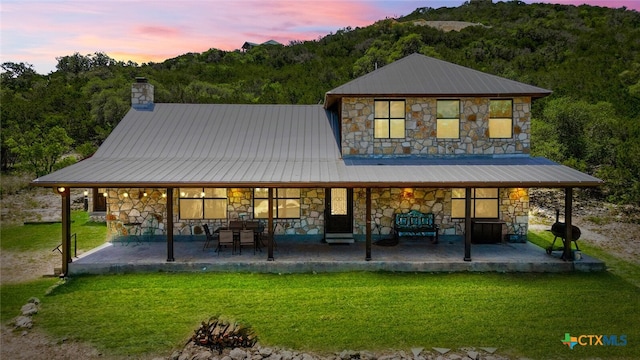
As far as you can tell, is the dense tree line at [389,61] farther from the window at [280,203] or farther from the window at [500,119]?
the window at [280,203]

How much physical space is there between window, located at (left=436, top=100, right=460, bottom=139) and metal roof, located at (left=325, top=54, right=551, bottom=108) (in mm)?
320

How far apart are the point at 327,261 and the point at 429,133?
5044 millimetres

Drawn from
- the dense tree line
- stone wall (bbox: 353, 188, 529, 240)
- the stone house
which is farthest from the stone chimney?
the dense tree line

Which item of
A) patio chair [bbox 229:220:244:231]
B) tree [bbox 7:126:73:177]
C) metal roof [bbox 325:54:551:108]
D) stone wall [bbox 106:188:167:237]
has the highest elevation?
metal roof [bbox 325:54:551:108]

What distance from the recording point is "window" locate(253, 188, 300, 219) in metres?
12.0

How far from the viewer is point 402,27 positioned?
50.9 m

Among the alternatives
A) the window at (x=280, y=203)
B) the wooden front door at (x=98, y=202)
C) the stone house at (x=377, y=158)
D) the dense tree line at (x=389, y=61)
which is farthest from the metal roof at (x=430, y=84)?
the wooden front door at (x=98, y=202)

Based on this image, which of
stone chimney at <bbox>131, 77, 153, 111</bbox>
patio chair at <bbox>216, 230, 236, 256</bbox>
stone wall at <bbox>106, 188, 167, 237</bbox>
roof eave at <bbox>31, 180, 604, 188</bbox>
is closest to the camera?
roof eave at <bbox>31, 180, 604, 188</bbox>

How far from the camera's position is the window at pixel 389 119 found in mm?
11914

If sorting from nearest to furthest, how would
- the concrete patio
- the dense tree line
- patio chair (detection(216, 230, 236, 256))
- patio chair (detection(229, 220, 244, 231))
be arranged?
1. the concrete patio
2. patio chair (detection(216, 230, 236, 256))
3. patio chair (detection(229, 220, 244, 231))
4. the dense tree line

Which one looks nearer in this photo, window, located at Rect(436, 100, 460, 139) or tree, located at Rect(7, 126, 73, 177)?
window, located at Rect(436, 100, 460, 139)

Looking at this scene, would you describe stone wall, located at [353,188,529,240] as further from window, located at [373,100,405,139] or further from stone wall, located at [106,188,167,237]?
stone wall, located at [106,188,167,237]

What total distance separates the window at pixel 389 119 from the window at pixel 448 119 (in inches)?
42.5

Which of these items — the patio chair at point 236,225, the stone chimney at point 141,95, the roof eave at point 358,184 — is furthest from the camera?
the stone chimney at point 141,95
